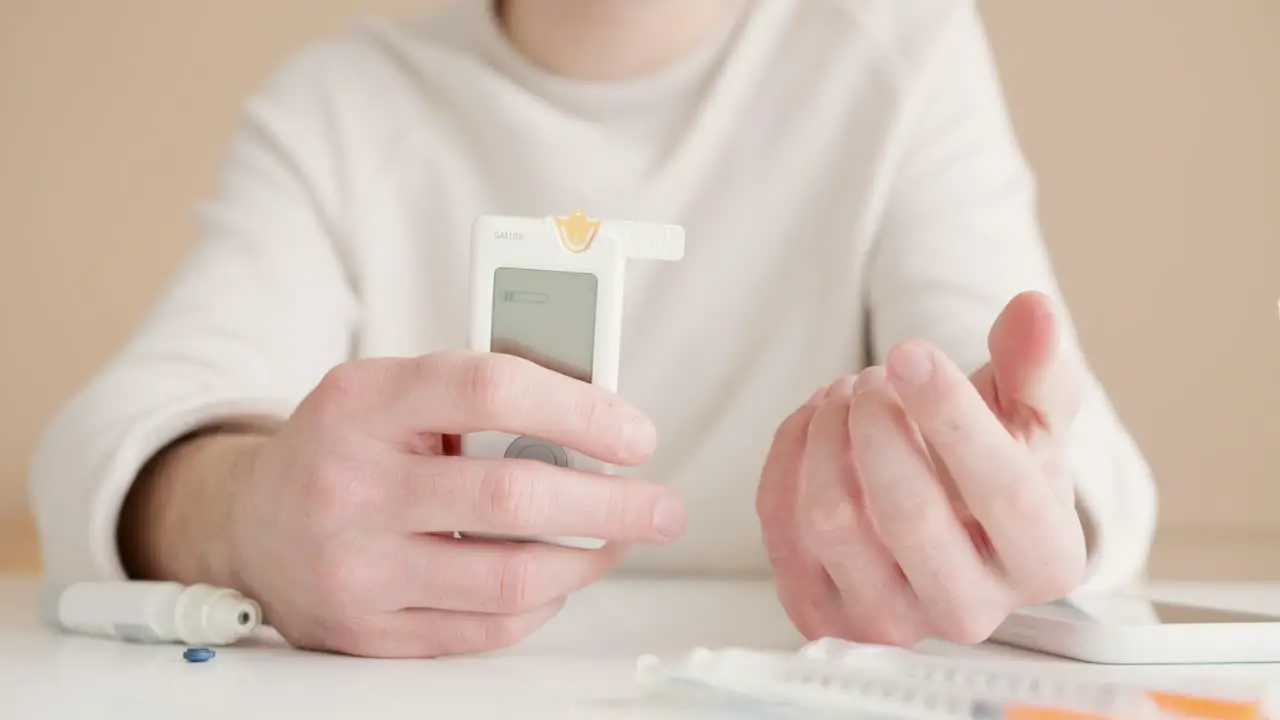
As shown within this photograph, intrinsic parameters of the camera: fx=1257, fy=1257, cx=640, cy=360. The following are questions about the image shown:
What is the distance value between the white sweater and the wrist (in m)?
0.23

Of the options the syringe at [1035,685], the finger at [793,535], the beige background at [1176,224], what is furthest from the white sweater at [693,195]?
the beige background at [1176,224]

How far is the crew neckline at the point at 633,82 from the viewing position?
100cm

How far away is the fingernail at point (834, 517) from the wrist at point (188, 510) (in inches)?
10.1

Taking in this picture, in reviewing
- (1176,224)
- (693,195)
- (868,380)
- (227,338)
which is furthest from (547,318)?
(1176,224)

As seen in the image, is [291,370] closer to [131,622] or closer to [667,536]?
[131,622]

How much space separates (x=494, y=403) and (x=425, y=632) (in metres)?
0.12

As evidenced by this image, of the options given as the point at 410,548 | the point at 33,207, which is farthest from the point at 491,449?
the point at 33,207

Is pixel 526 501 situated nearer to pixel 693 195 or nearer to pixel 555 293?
pixel 555 293

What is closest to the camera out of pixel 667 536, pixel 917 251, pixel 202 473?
pixel 667 536

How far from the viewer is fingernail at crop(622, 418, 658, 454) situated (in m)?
0.47

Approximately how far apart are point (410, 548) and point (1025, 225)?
569mm

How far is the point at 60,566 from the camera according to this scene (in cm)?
66

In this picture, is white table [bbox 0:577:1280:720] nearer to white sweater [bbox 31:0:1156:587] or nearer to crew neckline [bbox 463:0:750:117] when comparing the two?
white sweater [bbox 31:0:1156:587]

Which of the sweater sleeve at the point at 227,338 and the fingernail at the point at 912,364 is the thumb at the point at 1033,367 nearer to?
the fingernail at the point at 912,364
